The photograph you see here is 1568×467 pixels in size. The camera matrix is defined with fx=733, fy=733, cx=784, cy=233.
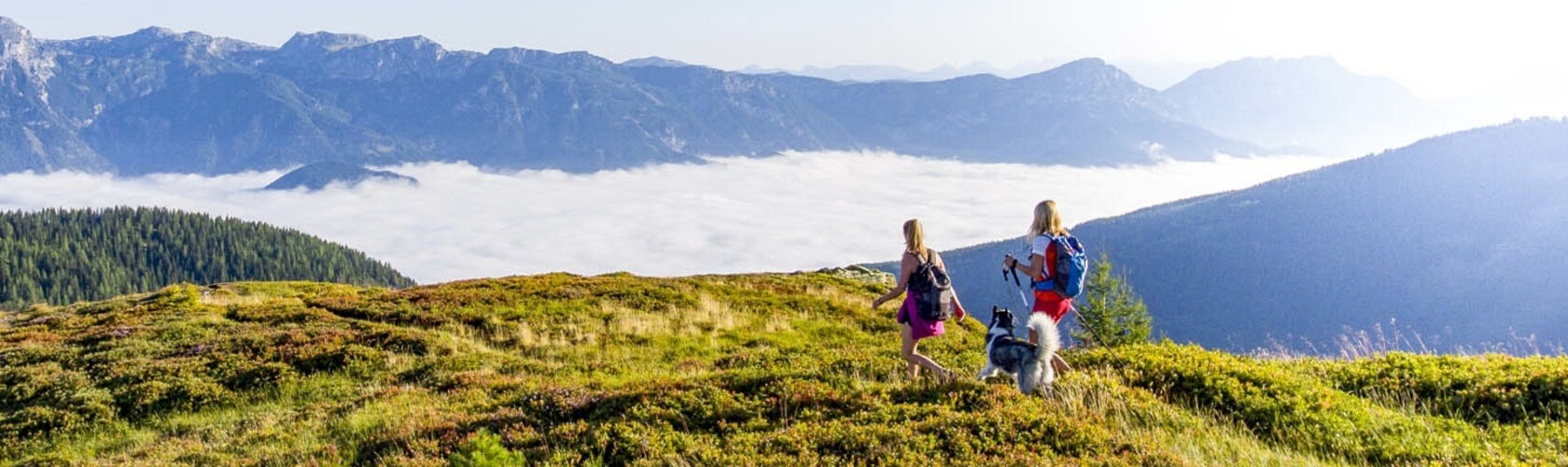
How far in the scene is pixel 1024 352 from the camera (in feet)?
29.6

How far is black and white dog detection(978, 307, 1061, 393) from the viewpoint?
8.69m

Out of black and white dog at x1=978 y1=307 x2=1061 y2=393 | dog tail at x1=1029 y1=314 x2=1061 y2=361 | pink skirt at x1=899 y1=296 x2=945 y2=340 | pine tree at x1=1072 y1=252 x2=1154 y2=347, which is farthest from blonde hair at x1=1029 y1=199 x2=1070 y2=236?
pine tree at x1=1072 y1=252 x2=1154 y2=347

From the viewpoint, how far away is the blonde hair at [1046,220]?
9.66m

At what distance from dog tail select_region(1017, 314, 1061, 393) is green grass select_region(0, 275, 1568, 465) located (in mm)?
213

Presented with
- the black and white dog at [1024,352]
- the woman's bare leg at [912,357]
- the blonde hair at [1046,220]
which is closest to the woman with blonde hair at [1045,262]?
the blonde hair at [1046,220]

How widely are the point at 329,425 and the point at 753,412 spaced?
6.69 metres

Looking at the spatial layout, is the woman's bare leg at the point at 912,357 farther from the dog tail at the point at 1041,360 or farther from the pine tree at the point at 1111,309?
the pine tree at the point at 1111,309

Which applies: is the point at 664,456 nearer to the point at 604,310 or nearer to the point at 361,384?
the point at 361,384

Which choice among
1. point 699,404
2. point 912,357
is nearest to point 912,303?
point 912,357

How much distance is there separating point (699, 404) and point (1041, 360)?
434 centimetres

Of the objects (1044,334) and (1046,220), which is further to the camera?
(1046,220)

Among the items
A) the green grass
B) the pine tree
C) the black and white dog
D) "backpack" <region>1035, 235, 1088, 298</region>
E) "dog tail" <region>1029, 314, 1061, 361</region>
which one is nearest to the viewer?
the green grass

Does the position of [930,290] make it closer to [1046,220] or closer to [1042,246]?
[1042,246]

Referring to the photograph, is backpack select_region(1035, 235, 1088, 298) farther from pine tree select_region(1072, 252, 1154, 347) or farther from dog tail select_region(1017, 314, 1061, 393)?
pine tree select_region(1072, 252, 1154, 347)
